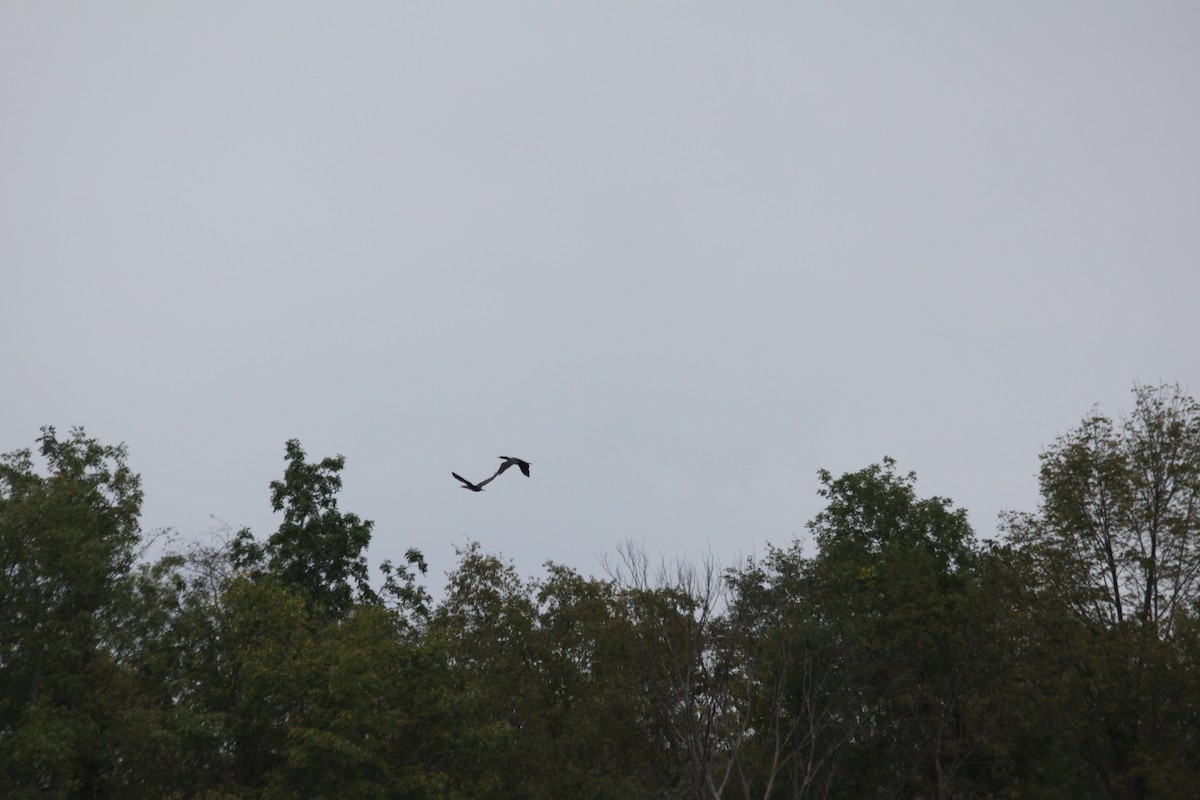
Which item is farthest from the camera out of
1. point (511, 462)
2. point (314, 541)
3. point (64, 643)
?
point (314, 541)

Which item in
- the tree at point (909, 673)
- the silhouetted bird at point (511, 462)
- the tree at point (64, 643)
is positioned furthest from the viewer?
the tree at point (909, 673)

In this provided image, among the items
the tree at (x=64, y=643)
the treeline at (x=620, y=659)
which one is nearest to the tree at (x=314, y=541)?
the treeline at (x=620, y=659)

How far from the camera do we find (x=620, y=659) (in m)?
42.7

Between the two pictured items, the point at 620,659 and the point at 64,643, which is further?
the point at 620,659

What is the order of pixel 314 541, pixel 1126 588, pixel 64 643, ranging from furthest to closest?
pixel 314 541 → pixel 1126 588 → pixel 64 643

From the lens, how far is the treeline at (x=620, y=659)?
31.3 m

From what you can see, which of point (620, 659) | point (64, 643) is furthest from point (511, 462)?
point (620, 659)

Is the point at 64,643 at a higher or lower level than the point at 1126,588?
lower

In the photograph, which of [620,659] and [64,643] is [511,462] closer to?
[64,643]

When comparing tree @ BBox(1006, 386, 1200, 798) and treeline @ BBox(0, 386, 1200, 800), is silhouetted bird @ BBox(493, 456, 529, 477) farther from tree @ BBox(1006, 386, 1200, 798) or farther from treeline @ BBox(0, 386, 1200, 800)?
tree @ BBox(1006, 386, 1200, 798)

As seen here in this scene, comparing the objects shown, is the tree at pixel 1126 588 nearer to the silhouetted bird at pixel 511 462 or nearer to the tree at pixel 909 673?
the tree at pixel 909 673

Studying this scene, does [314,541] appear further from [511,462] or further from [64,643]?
[511,462]

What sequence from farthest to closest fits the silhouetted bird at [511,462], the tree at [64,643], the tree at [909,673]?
the tree at [909,673] → the tree at [64,643] → the silhouetted bird at [511,462]

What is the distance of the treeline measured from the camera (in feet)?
103
